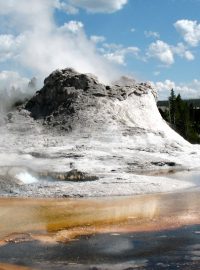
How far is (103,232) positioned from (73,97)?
2133 centimetres

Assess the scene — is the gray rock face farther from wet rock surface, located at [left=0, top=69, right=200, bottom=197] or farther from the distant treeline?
the distant treeline

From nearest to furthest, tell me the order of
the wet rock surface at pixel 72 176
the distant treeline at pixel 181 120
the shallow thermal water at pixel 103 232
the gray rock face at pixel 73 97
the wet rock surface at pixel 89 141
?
the shallow thermal water at pixel 103 232, the wet rock surface at pixel 89 141, the wet rock surface at pixel 72 176, the gray rock face at pixel 73 97, the distant treeline at pixel 181 120


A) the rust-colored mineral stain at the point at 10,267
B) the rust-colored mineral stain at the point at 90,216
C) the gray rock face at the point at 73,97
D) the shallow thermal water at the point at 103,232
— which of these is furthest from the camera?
the gray rock face at the point at 73,97

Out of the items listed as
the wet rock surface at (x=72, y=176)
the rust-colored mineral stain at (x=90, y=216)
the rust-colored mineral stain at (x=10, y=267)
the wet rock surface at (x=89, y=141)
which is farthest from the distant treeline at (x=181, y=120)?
the rust-colored mineral stain at (x=10, y=267)

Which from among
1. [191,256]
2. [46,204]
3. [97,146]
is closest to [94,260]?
[191,256]

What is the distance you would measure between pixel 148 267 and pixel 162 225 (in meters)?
4.38

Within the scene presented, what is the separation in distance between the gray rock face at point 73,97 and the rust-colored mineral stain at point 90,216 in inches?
528

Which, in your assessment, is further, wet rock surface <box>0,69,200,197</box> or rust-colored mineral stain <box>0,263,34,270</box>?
wet rock surface <box>0,69,200,197</box>

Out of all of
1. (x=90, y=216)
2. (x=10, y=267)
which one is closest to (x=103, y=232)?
(x=90, y=216)

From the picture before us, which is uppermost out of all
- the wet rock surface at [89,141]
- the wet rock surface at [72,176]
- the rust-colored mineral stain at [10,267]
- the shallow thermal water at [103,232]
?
the wet rock surface at [89,141]

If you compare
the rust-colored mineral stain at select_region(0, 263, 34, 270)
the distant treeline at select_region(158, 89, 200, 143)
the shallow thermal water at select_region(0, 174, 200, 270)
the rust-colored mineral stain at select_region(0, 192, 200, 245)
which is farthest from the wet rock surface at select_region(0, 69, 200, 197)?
the distant treeline at select_region(158, 89, 200, 143)

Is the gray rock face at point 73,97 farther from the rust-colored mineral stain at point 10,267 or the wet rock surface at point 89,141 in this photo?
the rust-colored mineral stain at point 10,267

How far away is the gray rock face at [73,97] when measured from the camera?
110ft

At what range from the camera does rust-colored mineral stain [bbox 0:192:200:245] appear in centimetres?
1460
